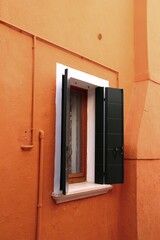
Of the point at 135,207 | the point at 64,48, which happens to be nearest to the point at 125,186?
the point at 135,207

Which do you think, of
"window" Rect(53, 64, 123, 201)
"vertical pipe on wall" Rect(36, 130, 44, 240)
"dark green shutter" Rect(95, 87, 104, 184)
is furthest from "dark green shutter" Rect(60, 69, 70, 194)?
"dark green shutter" Rect(95, 87, 104, 184)

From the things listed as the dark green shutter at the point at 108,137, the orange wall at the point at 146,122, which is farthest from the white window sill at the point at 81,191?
the orange wall at the point at 146,122

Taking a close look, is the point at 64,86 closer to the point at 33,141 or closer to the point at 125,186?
the point at 33,141

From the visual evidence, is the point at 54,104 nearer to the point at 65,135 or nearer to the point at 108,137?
the point at 65,135

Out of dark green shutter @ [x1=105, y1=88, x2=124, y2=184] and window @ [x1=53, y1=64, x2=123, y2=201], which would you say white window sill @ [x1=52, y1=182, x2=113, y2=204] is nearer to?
window @ [x1=53, y1=64, x2=123, y2=201]

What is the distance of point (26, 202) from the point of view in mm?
3496

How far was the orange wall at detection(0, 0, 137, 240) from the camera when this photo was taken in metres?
3.36

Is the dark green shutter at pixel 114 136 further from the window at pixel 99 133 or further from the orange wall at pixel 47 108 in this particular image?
the orange wall at pixel 47 108

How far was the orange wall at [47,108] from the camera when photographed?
336 centimetres

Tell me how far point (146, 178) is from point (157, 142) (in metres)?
0.75

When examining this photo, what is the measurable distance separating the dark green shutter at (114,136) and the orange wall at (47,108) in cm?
37

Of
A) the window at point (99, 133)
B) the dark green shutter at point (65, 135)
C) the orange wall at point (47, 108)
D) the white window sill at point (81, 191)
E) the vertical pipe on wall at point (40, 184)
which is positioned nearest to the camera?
the orange wall at point (47, 108)

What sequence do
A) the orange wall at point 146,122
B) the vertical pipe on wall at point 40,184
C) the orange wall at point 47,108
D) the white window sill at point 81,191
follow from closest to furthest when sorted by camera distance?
1. the orange wall at point 47,108
2. the vertical pipe on wall at point 40,184
3. the white window sill at point 81,191
4. the orange wall at point 146,122

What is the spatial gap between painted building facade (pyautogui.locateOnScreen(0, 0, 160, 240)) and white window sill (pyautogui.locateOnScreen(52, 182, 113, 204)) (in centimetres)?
9
